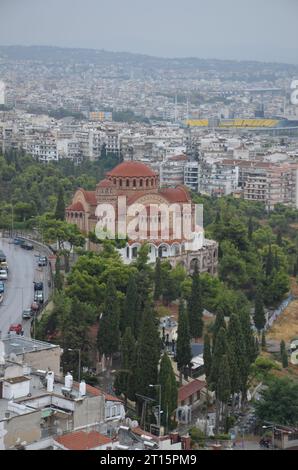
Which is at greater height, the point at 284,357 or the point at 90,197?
the point at 90,197

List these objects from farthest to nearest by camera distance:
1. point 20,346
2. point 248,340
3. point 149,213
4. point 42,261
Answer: point 149,213, point 42,261, point 248,340, point 20,346

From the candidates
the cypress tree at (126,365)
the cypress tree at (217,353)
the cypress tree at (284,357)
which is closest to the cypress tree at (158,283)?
the cypress tree at (284,357)

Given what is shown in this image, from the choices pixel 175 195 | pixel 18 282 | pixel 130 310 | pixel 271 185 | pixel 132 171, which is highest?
pixel 132 171

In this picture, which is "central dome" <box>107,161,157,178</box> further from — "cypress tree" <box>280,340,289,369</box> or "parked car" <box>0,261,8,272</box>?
"cypress tree" <box>280,340,289,369</box>

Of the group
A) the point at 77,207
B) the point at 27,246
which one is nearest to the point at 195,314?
the point at 27,246

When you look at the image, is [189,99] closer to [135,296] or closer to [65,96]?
[65,96]

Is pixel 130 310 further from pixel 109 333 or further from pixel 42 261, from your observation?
pixel 42 261
